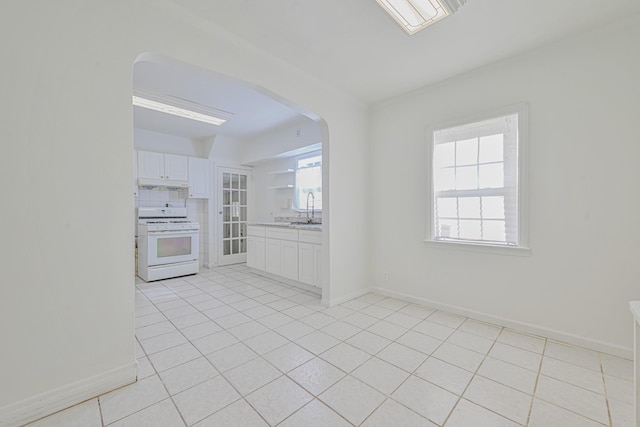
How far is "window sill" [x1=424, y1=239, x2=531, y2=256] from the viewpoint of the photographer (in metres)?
2.47

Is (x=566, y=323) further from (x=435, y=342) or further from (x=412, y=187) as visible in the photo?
(x=412, y=187)

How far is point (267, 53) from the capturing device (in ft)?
7.98

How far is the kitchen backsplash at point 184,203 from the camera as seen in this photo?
489 centimetres

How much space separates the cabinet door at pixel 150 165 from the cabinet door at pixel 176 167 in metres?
Result: 0.08

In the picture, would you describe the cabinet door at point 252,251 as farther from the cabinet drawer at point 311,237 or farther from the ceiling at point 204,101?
the ceiling at point 204,101

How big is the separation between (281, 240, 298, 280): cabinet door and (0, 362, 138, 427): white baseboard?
232 cm

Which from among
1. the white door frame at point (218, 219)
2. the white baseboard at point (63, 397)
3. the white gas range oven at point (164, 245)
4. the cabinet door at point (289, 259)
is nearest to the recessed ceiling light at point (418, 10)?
the cabinet door at point (289, 259)

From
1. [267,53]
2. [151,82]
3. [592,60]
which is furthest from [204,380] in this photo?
[592,60]

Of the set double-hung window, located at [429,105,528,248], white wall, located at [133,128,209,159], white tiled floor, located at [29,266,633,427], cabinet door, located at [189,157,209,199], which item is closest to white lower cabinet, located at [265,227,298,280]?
white tiled floor, located at [29,266,633,427]

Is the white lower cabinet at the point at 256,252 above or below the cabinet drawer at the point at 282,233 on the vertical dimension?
below

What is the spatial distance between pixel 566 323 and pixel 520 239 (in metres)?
0.77

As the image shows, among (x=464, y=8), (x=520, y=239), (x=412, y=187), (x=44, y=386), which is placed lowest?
(x=44, y=386)

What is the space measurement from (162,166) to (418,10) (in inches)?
181

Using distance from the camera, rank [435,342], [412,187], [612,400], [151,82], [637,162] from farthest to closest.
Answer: [412,187]
[151,82]
[435,342]
[637,162]
[612,400]
